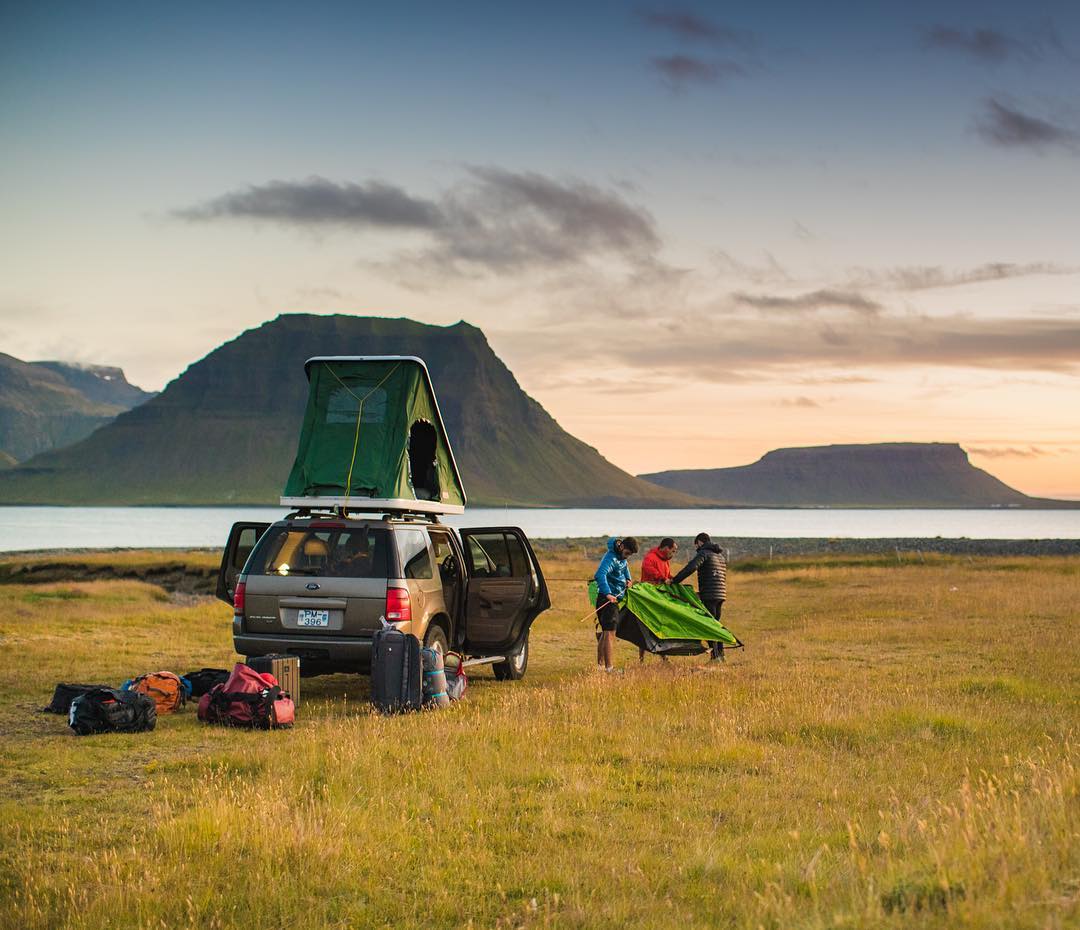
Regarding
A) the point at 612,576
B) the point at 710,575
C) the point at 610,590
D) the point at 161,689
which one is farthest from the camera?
the point at 710,575

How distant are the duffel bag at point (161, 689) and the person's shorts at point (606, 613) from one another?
5607 mm

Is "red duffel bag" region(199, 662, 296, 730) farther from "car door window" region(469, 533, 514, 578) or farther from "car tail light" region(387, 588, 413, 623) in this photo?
"car door window" region(469, 533, 514, 578)

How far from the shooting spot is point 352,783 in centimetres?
805

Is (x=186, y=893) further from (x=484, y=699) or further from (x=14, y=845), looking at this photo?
(x=484, y=699)

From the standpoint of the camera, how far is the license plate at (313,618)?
12.1 metres

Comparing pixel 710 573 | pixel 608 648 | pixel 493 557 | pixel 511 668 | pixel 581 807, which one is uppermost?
pixel 493 557

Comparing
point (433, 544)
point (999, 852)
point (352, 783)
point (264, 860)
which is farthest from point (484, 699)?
point (999, 852)

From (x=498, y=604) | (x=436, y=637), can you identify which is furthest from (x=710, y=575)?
(x=436, y=637)

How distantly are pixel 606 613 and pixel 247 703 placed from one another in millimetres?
5455

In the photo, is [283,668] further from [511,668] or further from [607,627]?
[607,627]

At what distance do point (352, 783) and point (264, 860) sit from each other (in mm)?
1837

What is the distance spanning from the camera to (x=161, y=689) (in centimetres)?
1200

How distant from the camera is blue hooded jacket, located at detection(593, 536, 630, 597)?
14.7 meters

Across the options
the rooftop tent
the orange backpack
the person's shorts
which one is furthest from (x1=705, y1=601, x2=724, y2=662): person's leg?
the orange backpack
